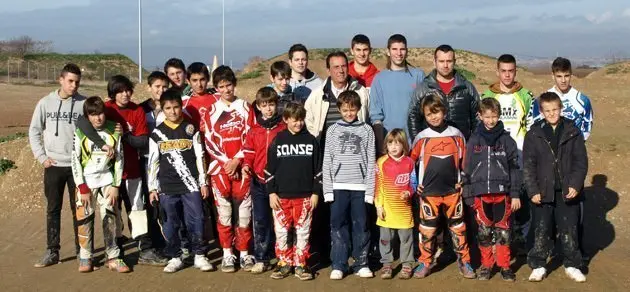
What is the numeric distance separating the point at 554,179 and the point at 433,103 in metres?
1.33

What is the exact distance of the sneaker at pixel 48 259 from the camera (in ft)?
22.1

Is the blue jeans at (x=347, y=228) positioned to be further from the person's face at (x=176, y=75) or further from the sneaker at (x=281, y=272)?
the person's face at (x=176, y=75)

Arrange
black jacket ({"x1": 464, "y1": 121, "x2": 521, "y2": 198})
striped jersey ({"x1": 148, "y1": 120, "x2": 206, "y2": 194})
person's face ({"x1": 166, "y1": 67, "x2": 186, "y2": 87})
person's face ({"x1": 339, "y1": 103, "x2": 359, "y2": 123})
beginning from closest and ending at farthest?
black jacket ({"x1": 464, "y1": 121, "x2": 521, "y2": 198}) < person's face ({"x1": 339, "y1": 103, "x2": 359, "y2": 123}) < striped jersey ({"x1": 148, "y1": 120, "x2": 206, "y2": 194}) < person's face ({"x1": 166, "y1": 67, "x2": 186, "y2": 87})

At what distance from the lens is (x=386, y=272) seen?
6105mm

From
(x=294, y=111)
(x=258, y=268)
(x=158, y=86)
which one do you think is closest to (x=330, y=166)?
(x=294, y=111)

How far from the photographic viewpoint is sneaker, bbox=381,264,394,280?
609 cm

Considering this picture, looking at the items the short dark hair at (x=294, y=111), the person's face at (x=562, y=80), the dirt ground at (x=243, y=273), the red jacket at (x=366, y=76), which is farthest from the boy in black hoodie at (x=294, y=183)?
the person's face at (x=562, y=80)

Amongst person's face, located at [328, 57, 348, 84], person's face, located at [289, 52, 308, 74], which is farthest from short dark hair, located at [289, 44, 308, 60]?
person's face, located at [328, 57, 348, 84]

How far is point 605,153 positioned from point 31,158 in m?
9.71

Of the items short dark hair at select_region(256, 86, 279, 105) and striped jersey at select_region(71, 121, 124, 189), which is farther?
striped jersey at select_region(71, 121, 124, 189)

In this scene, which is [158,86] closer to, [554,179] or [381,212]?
[381,212]

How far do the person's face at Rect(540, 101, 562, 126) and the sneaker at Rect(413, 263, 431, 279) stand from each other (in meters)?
1.79

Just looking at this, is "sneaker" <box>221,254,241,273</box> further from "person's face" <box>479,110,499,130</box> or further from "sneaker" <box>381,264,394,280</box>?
"person's face" <box>479,110,499,130</box>

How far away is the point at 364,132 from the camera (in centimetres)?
607
